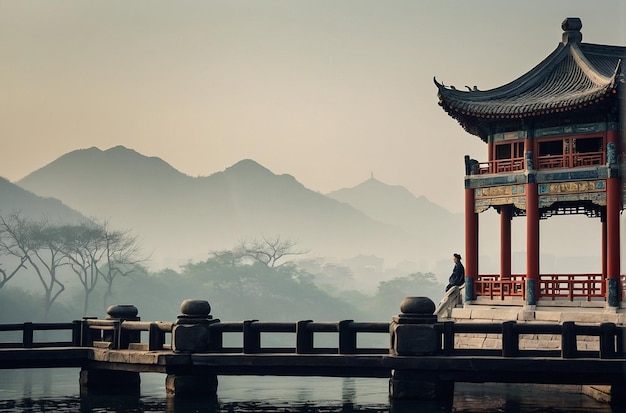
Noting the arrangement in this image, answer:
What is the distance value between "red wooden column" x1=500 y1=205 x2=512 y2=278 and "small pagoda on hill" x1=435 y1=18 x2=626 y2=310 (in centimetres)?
5

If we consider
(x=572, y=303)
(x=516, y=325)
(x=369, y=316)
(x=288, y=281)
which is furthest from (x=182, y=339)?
(x=369, y=316)

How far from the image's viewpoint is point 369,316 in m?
176

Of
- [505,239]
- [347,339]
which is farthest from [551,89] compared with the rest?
[347,339]

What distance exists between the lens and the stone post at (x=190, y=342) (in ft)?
87.4

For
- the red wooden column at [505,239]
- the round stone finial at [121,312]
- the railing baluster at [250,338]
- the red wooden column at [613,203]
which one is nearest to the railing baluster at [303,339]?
the railing baluster at [250,338]

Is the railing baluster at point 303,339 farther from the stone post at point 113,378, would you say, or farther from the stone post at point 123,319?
the stone post at point 113,378

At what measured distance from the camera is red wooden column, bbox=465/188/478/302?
114ft

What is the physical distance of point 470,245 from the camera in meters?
35.0

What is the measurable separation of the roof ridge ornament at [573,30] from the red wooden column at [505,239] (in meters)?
6.18

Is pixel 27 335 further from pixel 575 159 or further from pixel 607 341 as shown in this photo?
pixel 575 159

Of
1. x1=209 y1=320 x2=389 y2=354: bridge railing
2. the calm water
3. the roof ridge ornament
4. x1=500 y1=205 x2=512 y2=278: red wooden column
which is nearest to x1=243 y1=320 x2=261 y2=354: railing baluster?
x1=209 y1=320 x2=389 y2=354: bridge railing

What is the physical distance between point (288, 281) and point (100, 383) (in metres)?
118

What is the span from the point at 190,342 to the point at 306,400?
12.3 ft

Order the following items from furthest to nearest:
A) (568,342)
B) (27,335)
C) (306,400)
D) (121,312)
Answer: (121,312), (27,335), (306,400), (568,342)
